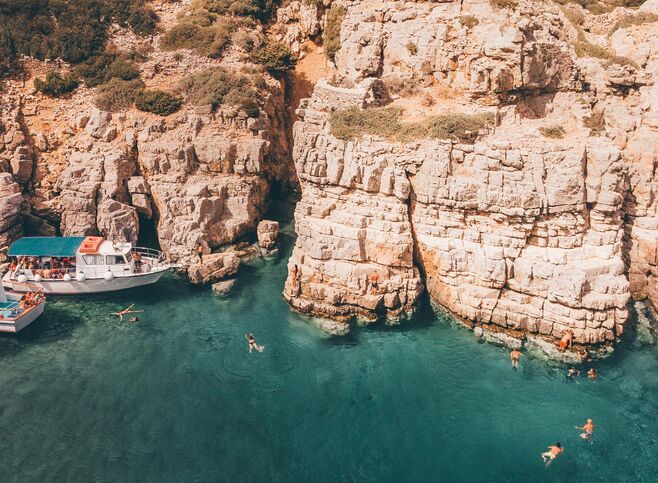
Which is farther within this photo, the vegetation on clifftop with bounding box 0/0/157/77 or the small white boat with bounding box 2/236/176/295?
the vegetation on clifftop with bounding box 0/0/157/77

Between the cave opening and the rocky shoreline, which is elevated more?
the rocky shoreline

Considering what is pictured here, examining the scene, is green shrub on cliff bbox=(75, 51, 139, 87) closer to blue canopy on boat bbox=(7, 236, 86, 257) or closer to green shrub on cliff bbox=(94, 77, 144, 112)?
green shrub on cliff bbox=(94, 77, 144, 112)

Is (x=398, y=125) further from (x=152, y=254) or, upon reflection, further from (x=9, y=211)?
(x=9, y=211)

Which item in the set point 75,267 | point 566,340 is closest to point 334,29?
point 75,267

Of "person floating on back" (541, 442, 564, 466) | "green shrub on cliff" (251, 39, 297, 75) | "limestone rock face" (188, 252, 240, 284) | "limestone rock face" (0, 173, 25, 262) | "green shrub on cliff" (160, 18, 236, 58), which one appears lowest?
"person floating on back" (541, 442, 564, 466)

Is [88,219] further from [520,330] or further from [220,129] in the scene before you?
[520,330]

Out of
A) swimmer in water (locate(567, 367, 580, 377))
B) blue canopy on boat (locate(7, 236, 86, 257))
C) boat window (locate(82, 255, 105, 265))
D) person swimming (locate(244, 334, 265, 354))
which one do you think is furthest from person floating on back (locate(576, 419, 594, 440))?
blue canopy on boat (locate(7, 236, 86, 257))

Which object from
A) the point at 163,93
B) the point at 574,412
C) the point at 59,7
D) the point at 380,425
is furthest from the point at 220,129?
the point at 574,412
